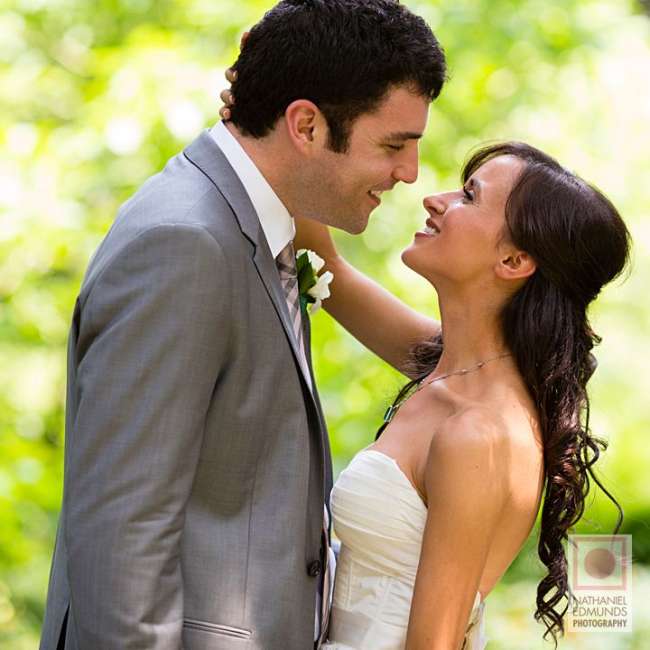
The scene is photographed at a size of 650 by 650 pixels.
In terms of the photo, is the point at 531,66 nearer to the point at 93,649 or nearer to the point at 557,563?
the point at 557,563

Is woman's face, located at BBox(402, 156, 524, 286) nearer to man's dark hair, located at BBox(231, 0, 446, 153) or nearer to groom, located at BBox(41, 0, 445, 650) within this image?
groom, located at BBox(41, 0, 445, 650)

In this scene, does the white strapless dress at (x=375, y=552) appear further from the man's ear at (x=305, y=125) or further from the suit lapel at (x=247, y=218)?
the man's ear at (x=305, y=125)

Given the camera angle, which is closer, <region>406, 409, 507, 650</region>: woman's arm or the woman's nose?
<region>406, 409, 507, 650</region>: woman's arm

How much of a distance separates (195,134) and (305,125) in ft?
5.72

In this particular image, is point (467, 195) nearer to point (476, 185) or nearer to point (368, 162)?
point (476, 185)

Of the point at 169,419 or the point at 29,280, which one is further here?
the point at 29,280

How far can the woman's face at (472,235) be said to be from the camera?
259 centimetres

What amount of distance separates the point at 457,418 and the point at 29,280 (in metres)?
2.33

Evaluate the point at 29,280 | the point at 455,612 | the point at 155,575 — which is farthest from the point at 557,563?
the point at 29,280

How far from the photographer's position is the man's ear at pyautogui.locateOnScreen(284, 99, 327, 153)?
2.27 m

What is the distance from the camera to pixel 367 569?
2564 mm

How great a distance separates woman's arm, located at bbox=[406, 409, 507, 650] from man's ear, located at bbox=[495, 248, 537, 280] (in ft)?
1.42

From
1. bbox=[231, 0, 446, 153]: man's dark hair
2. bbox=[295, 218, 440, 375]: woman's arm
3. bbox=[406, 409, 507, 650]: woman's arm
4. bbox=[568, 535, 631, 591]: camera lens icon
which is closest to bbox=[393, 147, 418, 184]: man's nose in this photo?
bbox=[231, 0, 446, 153]: man's dark hair

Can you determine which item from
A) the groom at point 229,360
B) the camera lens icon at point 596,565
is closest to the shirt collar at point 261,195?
the groom at point 229,360
